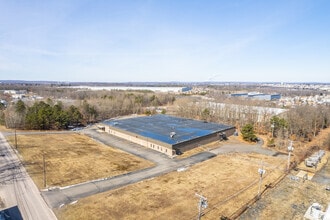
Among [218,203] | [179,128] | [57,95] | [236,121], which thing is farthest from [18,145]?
[57,95]

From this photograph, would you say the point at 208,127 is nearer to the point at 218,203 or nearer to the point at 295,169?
the point at 295,169

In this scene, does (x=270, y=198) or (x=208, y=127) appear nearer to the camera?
(x=270, y=198)

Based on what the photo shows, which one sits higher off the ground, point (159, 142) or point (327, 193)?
point (159, 142)

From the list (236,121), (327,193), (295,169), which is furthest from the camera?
(236,121)

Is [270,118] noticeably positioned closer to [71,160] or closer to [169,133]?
[169,133]

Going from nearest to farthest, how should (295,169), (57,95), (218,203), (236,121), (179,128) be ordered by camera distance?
(218,203)
(295,169)
(179,128)
(236,121)
(57,95)

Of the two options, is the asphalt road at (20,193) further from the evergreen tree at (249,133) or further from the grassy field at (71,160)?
the evergreen tree at (249,133)
